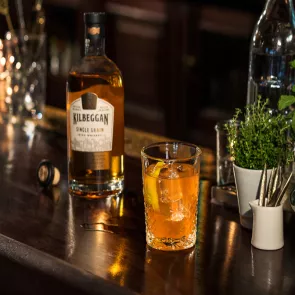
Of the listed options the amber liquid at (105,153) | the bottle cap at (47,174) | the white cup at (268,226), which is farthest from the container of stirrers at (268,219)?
the bottle cap at (47,174)

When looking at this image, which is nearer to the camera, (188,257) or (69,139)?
(188,257)

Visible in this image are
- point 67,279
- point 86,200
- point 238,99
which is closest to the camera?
point 67,279

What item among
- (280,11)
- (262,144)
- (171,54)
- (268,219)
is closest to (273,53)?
(280,11)

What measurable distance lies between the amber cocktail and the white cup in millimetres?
93

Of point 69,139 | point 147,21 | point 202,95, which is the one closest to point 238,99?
point 202,95

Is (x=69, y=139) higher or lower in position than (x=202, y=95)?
higher

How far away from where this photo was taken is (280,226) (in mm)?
1068

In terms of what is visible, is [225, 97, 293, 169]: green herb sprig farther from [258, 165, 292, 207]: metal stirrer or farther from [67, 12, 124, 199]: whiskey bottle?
[67, 12, 124, 199]: whiskey bottle

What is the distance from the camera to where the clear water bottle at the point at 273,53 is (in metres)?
1.40

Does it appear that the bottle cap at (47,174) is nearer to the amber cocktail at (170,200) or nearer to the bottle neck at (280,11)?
the amber cocktail at (170,200)

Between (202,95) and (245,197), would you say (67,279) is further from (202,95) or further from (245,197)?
(202,95)

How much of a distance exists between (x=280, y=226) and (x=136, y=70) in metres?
2.63

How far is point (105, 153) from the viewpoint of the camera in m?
1.32

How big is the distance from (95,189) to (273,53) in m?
0.43
